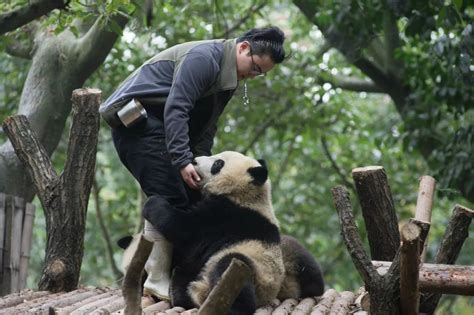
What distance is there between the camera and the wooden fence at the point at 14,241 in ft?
22.6

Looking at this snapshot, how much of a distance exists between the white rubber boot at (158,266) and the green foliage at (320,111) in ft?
6.33

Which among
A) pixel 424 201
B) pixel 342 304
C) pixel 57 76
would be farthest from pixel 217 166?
pixel 57 76

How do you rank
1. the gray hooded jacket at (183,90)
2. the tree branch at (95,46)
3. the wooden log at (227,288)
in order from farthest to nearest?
the tree branch at (95,46) < the gray hooded jacket at (183,90) < the wooden log at (227,288)

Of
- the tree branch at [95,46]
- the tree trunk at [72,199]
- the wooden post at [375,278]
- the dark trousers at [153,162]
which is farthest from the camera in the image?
the tree branch at [95,46]

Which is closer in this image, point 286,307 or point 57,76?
point 286,307

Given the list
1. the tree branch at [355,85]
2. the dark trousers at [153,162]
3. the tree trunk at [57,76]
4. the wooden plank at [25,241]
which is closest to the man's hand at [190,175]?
the dark trousers at [153,162]

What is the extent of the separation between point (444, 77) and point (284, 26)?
7.08 metres

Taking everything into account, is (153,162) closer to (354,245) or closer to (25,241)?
(354,245)

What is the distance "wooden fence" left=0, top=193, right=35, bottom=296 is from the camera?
22.6ft

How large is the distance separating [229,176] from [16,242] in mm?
2533

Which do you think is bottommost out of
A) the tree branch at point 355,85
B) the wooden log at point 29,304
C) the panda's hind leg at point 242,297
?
the tree branch at point 355,85

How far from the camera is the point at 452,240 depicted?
5.00 metres

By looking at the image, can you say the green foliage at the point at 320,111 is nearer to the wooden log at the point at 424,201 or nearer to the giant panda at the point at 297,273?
the wooden log at the point at 424,201

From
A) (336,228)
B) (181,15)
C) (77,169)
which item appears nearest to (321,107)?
(181,15)
